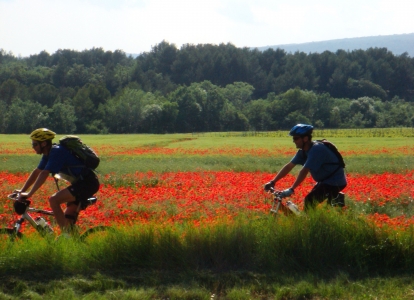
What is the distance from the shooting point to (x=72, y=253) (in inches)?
285

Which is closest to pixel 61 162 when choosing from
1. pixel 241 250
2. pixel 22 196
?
pixel 22 196

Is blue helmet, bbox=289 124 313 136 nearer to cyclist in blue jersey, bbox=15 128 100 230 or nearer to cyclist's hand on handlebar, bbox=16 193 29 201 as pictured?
cyclist in blue jersey, bbox=15 128 100 230

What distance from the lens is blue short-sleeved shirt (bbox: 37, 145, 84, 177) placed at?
7555 millimetres

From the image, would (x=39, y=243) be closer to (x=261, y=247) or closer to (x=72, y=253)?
(x=72, y=253)

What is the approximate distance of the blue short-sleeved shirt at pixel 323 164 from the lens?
25.4 feet

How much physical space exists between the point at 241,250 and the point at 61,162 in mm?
2622

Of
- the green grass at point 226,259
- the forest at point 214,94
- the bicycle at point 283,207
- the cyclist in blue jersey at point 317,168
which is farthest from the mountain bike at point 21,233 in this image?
the forest at point 214,94

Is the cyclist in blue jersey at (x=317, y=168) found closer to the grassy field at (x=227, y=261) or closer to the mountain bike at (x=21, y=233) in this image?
the grassy field at (x=227, y=261)

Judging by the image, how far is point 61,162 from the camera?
761cm

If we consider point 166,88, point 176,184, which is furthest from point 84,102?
point 176,184

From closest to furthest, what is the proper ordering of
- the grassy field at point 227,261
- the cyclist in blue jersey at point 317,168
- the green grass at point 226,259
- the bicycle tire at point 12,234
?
1. the grassy field at point 227,261
2. the green grass at point 226,259
3. the bicycle tire at point 12,234
4. the cyclist in blue jersey at point 317,168

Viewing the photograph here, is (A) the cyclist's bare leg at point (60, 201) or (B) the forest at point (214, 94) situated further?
(B) the forest at point (214, 94)

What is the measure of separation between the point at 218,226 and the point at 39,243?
7.57 ft

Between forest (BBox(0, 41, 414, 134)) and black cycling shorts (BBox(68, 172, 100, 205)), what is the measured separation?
336ft
